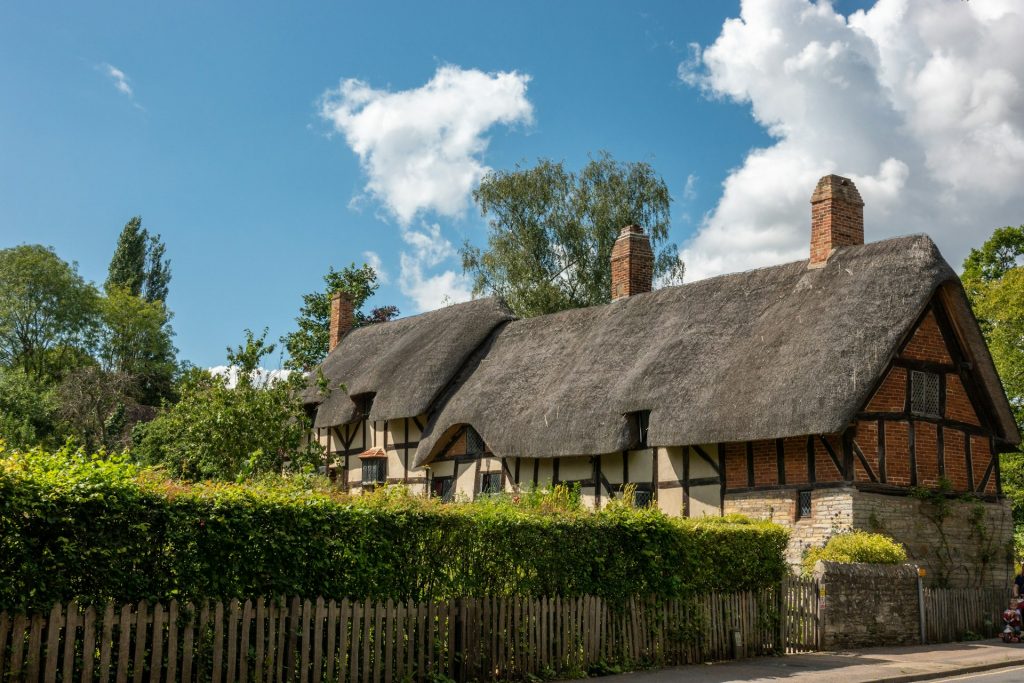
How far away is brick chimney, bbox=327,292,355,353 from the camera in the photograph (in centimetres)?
3700

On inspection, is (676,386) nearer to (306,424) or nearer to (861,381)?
(861,381)

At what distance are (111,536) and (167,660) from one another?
3.99 feet

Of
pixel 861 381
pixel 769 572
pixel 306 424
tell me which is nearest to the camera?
pixel 769 572

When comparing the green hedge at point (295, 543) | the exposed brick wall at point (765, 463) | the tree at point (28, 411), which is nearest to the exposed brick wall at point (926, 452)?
the exposed brick wall at point (765, 463)

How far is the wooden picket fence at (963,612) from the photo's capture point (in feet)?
55.3

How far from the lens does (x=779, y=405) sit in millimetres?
18188

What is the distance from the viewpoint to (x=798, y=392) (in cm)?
1811

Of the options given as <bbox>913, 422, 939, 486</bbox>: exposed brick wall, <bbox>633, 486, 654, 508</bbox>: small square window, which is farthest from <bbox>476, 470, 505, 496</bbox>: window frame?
<bbox>913, 422, 939, 486</bbox>: exposed brick wall

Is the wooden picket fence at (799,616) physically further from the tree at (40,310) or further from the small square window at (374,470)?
the tree at (40,310)

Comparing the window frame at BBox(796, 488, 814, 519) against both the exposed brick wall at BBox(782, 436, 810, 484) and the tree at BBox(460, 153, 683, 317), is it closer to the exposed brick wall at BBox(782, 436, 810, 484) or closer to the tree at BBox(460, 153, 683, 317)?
the exposed brick wall at BBox(782, 436, 810, 484)

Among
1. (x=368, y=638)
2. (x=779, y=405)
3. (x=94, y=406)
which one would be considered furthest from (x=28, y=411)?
(x=368, y=638)

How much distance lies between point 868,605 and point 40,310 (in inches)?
1812

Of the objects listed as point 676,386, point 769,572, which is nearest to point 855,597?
point 769,572

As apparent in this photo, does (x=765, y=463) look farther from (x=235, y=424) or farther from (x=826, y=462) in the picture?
(x=235, y=424)
